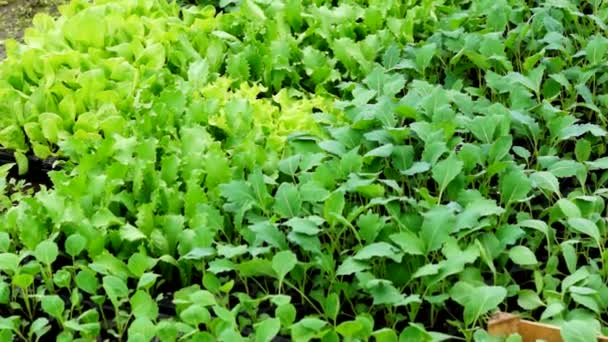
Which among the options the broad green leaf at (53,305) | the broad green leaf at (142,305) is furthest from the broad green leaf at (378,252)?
the broad green leaf at (53,305)

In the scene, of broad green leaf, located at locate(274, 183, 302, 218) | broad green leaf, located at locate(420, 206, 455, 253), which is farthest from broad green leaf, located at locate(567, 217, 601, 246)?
broad green leaf, located at locate(274, 183, 302, 218)

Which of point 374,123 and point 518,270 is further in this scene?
point 374,123

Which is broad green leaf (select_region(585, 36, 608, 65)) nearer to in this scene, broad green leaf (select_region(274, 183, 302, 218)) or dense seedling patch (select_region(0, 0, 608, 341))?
dense seedling patch (select_region(0, 0, 608, 341))

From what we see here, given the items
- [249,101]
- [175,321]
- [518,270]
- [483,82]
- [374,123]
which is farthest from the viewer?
[483,82]

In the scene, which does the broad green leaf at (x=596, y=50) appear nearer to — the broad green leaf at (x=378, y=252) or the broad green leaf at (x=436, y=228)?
the broad green leaf at (x=436, y=228)

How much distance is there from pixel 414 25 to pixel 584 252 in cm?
165

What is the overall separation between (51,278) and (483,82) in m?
1.96

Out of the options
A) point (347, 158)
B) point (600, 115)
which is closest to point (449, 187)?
point (347, 158)

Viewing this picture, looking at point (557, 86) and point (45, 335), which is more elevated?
point (557, 86)

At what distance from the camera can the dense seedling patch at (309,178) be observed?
2555 mm

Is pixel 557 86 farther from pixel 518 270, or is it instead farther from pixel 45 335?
pixel 45 335

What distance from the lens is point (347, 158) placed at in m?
2.93

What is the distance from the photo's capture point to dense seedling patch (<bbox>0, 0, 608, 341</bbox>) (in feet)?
8.38

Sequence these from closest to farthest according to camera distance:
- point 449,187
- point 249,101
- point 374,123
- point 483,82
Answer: point 449,187 → point 374,123 → point 249,101 → point 483,82
